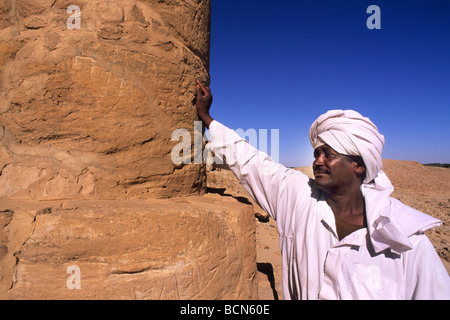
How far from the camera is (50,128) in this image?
1359 mm

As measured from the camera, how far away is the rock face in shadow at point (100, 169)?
1179 mm

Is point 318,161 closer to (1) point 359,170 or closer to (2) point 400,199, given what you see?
(1) point 359,170

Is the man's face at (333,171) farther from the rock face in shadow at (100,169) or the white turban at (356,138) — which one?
the rock face in shadow at (100,169)

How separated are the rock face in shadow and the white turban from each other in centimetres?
81

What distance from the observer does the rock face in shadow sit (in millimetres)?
1179

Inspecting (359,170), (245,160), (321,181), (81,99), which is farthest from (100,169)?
(359,170)

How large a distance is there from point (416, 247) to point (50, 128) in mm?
2083

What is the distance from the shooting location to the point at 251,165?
1811mm

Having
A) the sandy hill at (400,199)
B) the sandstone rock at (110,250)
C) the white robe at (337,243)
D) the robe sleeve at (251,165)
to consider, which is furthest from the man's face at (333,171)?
the sandstone rock at (110,250)

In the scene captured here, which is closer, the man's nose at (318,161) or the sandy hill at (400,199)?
the man's nose at (318,161)

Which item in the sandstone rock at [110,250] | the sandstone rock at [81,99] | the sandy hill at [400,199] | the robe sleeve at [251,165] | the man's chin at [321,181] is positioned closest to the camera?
the sandstone rock at [110,250]

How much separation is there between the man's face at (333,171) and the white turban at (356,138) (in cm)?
5

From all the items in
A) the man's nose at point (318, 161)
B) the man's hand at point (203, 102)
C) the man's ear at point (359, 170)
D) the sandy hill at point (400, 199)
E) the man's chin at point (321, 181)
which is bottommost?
the sandy hill at point (400, 199)
